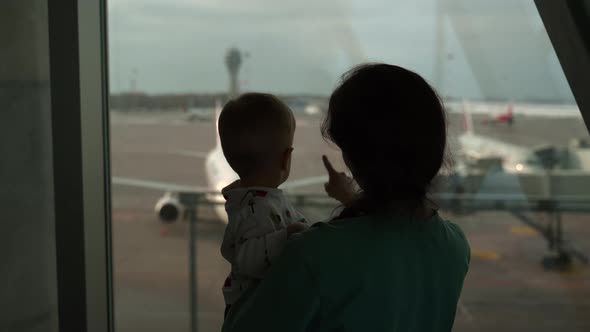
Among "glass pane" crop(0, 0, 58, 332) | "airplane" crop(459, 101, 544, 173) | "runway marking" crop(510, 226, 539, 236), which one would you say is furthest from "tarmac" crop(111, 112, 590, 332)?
"glass pane" crop(0, 0, 58, 332)

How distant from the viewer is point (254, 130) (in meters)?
0.72

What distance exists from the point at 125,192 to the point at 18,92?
5.80m

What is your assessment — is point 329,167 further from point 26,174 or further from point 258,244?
point 26,174

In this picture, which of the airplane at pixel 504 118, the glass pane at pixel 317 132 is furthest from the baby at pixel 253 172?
the airplane at pixel 504 118

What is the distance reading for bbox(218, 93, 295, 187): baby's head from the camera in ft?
2.38

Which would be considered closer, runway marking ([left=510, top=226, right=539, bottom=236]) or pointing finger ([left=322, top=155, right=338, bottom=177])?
pointing finger ([left=322, top=155, right=338, bottom=177])

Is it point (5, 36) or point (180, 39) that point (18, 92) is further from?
point (180, 39)

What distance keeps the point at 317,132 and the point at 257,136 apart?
233 centimetres

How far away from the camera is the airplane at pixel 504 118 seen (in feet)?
29.2

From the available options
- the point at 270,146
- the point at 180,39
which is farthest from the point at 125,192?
the point at 270,146

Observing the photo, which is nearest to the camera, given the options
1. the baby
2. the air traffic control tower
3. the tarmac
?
the baby

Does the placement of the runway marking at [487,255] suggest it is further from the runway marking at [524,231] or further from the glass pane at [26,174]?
A: the glass pane at [26,174]

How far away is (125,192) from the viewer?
684cm

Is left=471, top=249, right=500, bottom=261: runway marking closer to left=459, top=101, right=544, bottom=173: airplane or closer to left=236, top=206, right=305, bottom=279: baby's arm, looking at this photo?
left=459, top=101, right=544, bottom=173: airplane
